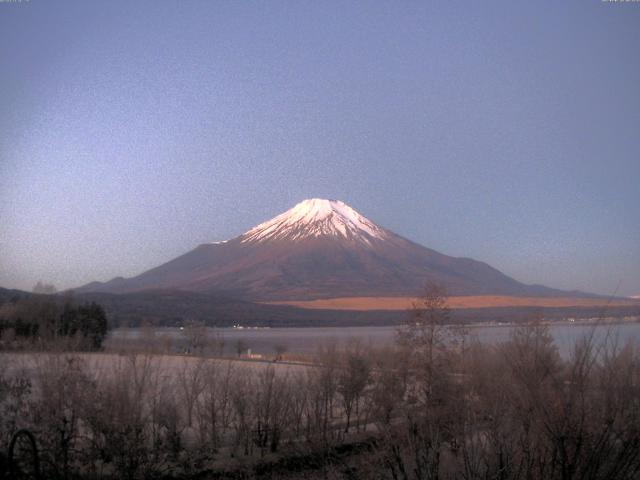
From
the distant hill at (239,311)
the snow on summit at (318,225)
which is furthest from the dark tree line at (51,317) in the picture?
the snow on summit at (318,225)

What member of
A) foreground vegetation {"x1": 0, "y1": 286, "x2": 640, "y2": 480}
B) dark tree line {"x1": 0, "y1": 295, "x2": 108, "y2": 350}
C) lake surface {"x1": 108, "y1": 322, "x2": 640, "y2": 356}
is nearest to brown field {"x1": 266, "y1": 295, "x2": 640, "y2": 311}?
lake surface {"x1": 108, "y1": 322, "x2": 640, "y2": 356}

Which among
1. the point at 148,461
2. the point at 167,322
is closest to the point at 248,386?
the point at 148,461

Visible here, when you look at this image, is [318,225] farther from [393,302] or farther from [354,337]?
[354,337]

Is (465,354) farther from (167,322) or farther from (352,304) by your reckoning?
(352,304)

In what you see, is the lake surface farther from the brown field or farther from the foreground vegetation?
the brown field

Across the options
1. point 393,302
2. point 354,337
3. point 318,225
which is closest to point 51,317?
point 354,337

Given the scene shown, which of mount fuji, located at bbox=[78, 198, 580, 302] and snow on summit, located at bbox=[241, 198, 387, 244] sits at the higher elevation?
snow on summit, located at bbox=[241, 198, 387, 244]

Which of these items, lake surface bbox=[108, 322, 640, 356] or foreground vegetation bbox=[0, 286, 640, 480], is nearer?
foreground vegetation bbox=[0, 286, 640, 480]
